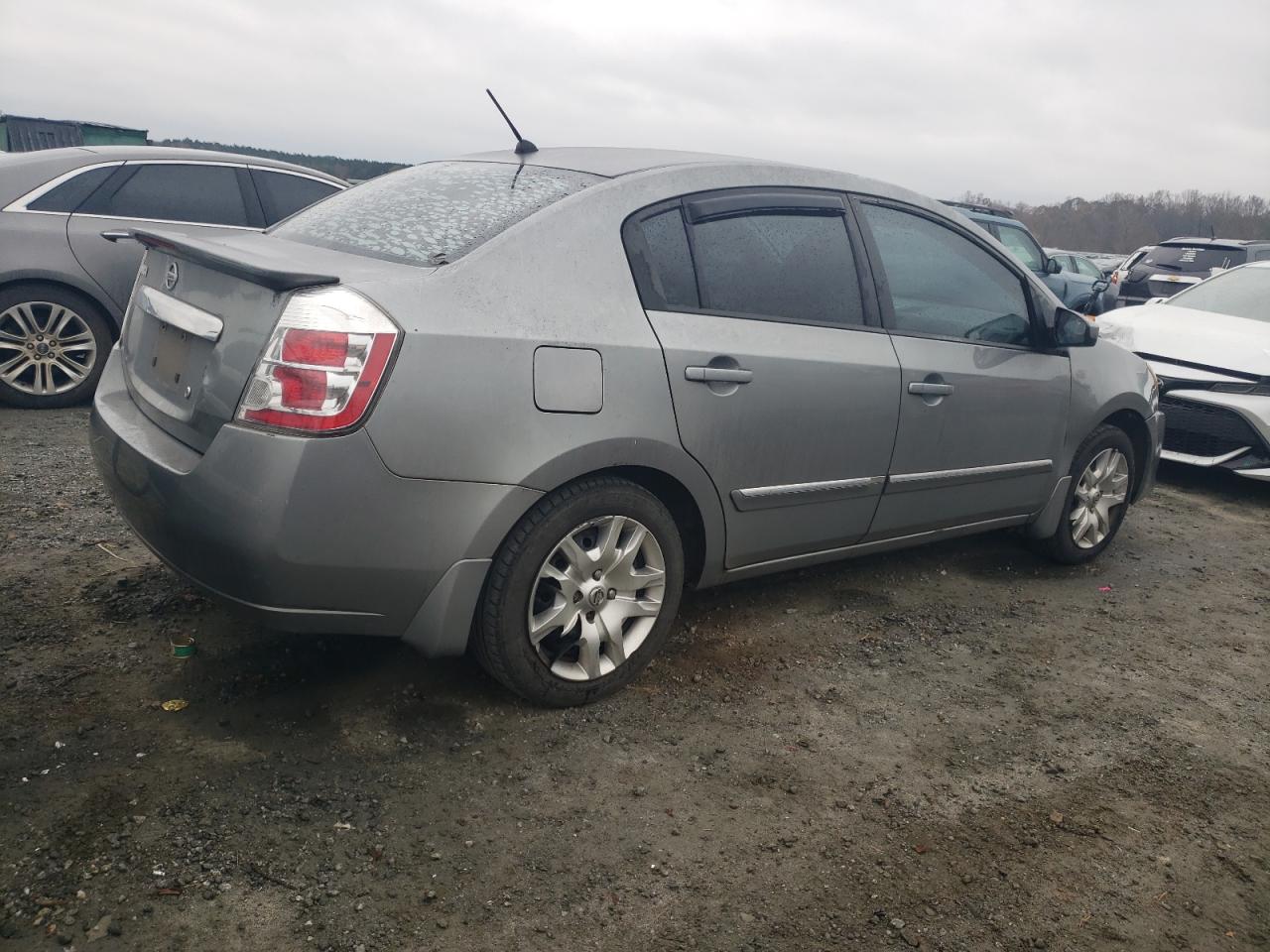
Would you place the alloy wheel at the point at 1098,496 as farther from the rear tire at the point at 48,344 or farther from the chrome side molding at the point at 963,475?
Answer: the rear tire at the point at 48,344

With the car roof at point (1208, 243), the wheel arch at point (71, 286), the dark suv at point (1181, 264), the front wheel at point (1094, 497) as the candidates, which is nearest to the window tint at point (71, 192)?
the wheel arch at point (71, 286)

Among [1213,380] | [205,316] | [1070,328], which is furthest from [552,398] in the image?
[1213,380]

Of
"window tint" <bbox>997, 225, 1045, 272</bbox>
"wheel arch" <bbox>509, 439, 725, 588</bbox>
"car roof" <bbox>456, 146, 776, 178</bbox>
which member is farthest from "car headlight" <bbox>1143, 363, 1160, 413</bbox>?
"window tint" <bbox>997, 225, 1045, 272</bbox>

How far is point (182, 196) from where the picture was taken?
22.6ft

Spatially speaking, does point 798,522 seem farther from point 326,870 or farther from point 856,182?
point 326,870

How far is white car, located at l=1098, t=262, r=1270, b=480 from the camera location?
645 centimetres

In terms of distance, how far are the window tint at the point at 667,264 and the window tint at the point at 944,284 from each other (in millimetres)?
951

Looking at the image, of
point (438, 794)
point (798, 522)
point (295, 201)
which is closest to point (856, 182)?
point (798, 522)

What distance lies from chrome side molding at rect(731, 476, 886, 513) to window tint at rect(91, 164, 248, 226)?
16.3ft

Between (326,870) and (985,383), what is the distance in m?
2.97

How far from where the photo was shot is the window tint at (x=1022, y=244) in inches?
546

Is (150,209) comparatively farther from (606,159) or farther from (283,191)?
(606,159)

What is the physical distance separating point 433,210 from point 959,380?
6.72ft

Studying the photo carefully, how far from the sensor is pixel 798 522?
366 centimetres
